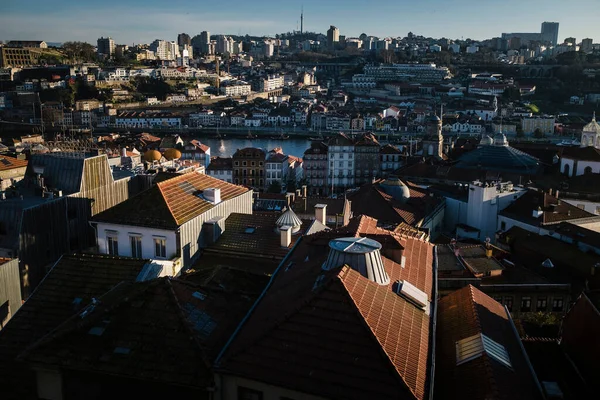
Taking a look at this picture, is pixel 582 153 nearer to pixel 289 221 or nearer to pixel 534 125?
pixel 289 221

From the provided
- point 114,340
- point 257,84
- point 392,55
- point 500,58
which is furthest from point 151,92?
point 114,340

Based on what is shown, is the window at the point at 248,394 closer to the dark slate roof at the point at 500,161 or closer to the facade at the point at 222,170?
the dark slate roof at the point at 500,161

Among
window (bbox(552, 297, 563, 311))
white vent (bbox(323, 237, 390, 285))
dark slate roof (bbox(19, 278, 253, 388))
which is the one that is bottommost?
window (bbox(552, 297, 563, 311))

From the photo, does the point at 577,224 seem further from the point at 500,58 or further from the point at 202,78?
the point at 500,58

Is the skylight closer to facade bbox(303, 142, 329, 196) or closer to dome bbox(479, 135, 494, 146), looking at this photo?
dome bbox(479, 135, 494, 146)

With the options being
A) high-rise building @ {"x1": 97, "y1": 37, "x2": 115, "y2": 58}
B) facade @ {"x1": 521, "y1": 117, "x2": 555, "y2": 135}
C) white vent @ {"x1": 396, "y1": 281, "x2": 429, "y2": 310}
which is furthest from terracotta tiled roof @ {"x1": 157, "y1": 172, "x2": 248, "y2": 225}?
high-rise building @ {"x1": 97, "y1": 37, "x2": 115, "y2": 58}

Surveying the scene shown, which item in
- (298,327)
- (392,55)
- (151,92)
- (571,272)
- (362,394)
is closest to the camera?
(362,394)
